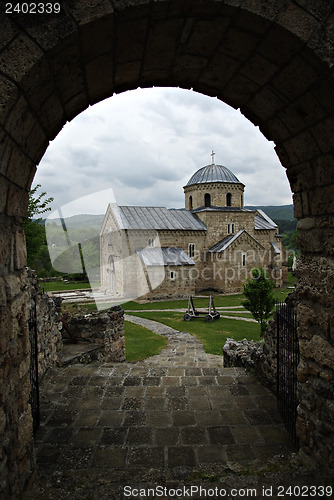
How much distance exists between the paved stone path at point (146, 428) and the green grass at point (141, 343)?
5048mm

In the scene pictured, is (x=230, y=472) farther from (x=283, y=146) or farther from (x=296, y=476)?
(x=283, y=146)

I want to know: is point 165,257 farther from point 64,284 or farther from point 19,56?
point 19,56

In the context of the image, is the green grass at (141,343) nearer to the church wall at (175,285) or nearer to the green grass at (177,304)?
the green grass at (177,304)

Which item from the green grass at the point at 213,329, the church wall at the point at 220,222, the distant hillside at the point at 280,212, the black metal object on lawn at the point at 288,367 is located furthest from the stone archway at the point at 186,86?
the distant hillside at the point at 280,212

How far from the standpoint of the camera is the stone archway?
235cm

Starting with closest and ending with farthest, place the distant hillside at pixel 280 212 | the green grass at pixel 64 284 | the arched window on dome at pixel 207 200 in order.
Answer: the green grass at pixel 64 284 → the arched window on dome at pixel 207 200 → the distant hillside at pixel 280 212

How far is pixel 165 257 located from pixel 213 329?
13.1 m

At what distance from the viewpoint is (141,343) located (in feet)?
41.7

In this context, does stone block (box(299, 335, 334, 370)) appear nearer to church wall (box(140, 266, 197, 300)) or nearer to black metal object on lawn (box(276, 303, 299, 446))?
black metal object on lawn (box(276, 303, 299, 446))

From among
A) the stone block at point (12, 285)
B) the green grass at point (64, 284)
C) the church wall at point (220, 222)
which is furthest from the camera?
the green grass at point (64, 284)

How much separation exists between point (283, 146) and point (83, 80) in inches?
81.7

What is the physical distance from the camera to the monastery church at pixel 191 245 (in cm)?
2722

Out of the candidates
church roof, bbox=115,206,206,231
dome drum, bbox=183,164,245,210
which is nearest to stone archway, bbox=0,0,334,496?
church roof, bbox=115,206,206,231

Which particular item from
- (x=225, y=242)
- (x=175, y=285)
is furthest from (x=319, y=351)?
(x=225, y=242)
